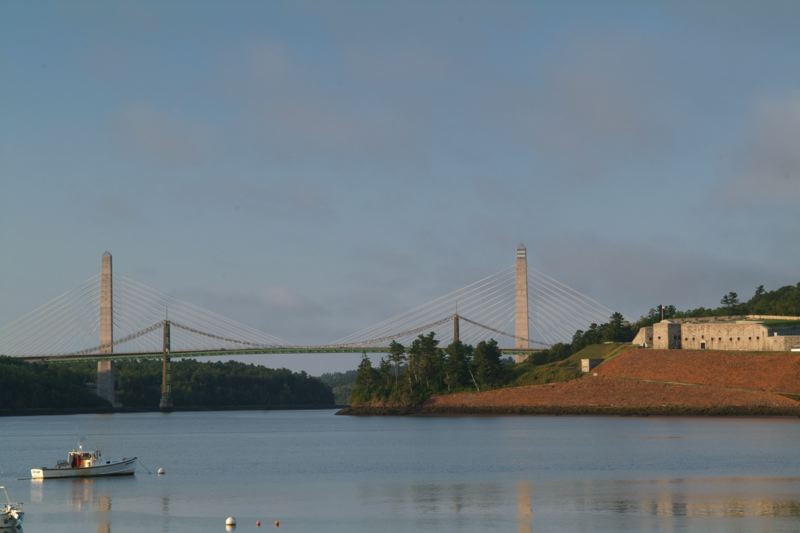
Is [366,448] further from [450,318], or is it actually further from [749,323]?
[450,318]

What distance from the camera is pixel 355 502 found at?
1410 inches

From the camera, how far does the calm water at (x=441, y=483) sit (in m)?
31.4

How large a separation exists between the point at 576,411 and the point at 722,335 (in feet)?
43.9

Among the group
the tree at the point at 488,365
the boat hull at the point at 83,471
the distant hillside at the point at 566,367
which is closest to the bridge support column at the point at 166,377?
the tree at the point at 488,365

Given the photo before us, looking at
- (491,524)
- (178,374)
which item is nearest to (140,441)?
(491,524)

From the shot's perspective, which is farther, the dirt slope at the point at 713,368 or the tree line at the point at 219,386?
the tree line at the point at 219,386

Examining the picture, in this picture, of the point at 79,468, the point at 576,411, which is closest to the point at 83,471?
the point at 79,468

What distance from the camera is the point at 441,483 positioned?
136 feet

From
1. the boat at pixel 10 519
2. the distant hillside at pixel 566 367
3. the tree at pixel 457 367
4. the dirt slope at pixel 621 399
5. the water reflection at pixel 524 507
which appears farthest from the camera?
the tree at pixel 457 367

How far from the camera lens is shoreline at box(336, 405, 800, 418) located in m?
89.4

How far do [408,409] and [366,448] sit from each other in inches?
1926

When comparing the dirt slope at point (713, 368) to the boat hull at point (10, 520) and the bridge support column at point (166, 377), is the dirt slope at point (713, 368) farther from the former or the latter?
the boat hull at point (10, 520)

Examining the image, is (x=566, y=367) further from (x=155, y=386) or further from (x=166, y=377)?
(x=155, y=386)

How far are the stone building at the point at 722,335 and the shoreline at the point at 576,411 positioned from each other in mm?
8000
